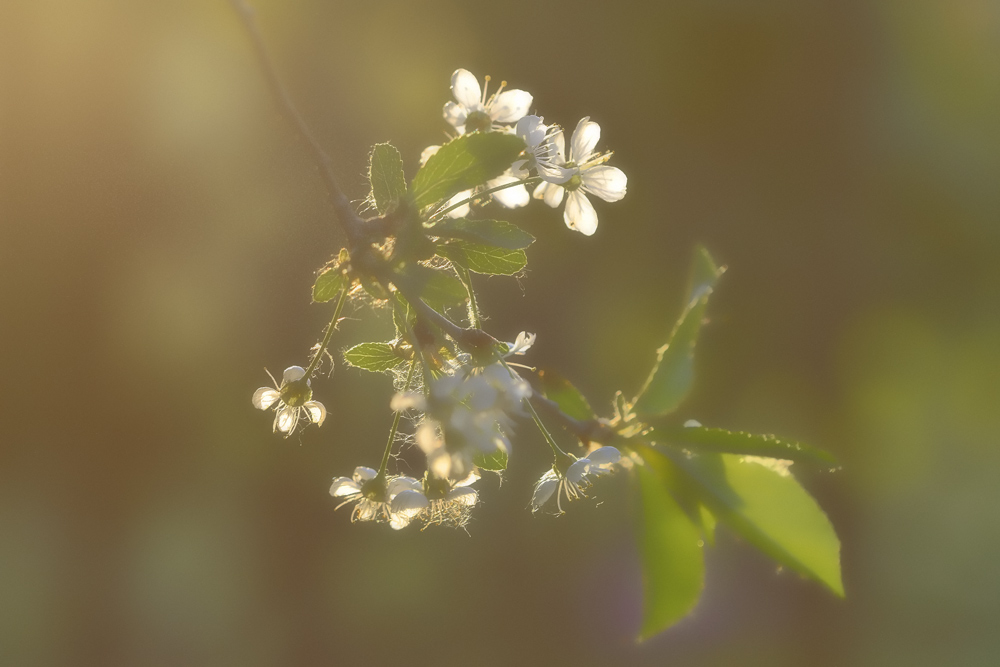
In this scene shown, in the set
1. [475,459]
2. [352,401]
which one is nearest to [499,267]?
[475,459]

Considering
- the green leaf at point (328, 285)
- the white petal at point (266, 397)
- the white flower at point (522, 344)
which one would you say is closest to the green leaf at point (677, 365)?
the white flower at point (522, 344)

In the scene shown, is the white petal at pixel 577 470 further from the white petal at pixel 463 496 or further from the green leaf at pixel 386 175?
the green leaf at pixel 386 175

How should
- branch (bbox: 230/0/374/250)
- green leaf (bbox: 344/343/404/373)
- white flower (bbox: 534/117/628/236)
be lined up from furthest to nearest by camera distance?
white flower (bbox: 534/117/628/236) < green leaf (bbox: 344/343/404/373) < branch (bbox: 230/0/374/250)

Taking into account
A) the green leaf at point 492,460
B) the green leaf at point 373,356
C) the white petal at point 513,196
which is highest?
the white petal at point 513,196

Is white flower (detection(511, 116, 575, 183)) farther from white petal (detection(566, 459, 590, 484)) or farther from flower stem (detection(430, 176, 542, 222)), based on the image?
white petal (detection(566, 459, 590, 484))

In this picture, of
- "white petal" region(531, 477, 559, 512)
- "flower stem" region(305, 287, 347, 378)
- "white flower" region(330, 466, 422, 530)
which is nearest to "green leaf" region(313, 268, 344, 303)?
"flower stem" region(305, 287, 347, 378)

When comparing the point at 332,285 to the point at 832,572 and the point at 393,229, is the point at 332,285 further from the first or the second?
the point at 832,572
